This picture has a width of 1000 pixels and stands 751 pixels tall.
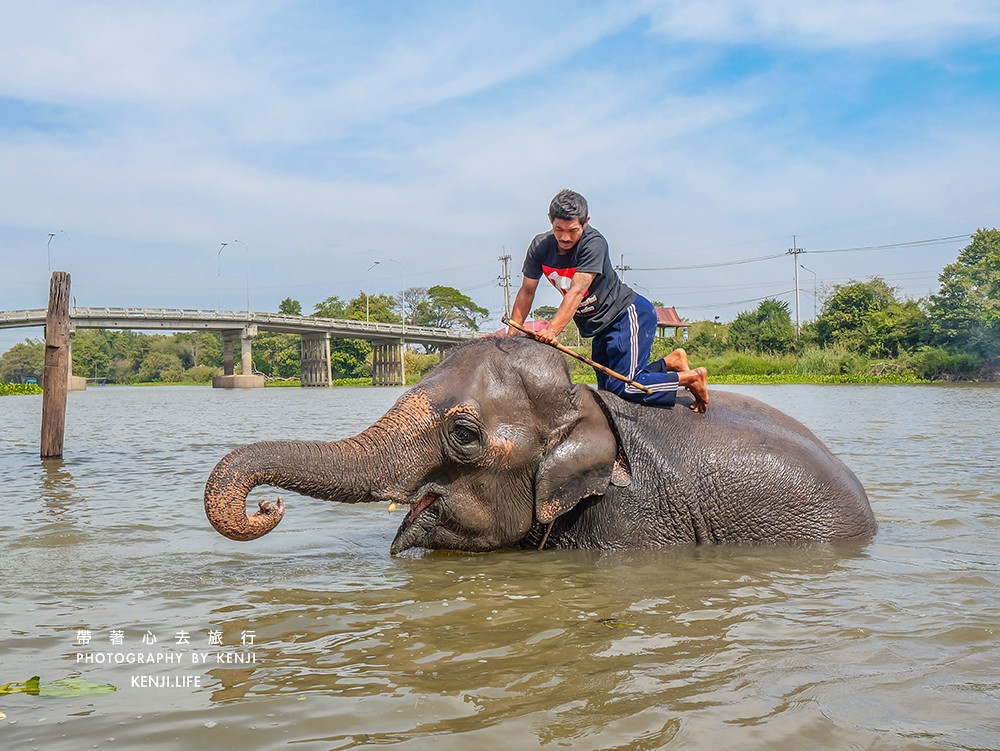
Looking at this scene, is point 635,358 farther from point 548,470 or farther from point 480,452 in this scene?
point 480,452

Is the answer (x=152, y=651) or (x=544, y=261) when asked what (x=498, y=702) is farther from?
(x=544, y=261)

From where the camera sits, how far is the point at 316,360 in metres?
91.7

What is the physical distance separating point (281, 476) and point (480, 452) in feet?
3.58

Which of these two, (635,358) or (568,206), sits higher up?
(568,206)

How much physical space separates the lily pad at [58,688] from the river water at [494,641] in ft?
0.07

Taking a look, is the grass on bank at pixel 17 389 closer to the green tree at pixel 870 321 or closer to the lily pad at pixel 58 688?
the green tree at pixel 870 321

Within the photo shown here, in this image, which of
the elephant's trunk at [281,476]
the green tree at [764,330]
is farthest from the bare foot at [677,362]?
the green tree at [764,330]

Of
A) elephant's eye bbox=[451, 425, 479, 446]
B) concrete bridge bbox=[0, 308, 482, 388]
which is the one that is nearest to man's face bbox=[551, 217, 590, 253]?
elephant's eye bbox=[451, 425, 479, 446]

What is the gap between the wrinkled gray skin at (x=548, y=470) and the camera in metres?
4.54

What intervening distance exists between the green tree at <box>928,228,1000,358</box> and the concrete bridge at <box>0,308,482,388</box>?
122 ft

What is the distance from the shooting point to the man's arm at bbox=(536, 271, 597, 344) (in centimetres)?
504

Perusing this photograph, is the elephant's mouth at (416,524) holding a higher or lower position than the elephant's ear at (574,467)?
lower

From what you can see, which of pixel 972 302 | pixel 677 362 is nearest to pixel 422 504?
pixel 677 362

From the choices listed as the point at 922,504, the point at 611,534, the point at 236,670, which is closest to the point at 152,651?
the point at 236,670
